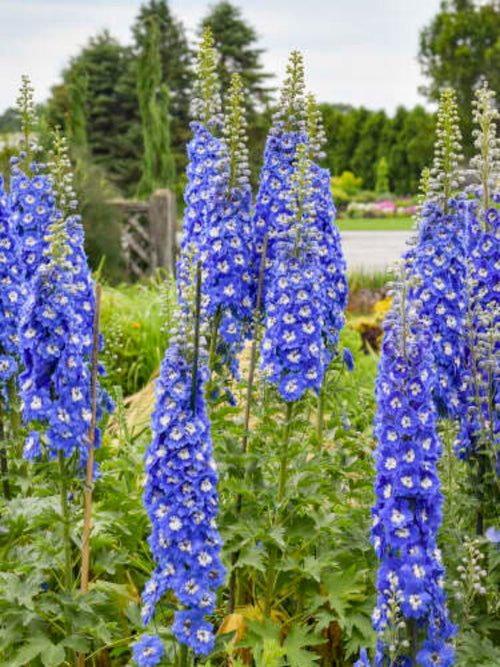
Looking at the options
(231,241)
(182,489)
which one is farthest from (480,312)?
(182,489)

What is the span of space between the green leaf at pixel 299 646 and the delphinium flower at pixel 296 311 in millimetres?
966

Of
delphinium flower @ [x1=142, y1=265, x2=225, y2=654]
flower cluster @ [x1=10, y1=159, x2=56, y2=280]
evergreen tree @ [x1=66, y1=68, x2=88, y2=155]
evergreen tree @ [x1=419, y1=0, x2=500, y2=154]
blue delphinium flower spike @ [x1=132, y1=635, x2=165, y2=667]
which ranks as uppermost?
evergreen tree @ [x1=419, y1=0, x2=500, y2=154]

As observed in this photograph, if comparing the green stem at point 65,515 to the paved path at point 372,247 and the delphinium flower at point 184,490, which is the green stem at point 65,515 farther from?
the paved path at point 372,247

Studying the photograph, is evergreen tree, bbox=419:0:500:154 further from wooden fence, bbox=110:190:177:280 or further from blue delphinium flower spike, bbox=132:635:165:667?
blue delphinium flower spike, bbox=132:635:165:667

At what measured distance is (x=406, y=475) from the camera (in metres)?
2.67

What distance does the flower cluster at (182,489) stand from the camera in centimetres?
259

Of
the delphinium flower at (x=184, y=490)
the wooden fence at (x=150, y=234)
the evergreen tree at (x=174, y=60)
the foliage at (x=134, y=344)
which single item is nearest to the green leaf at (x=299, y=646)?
the delphinium flower at (x=184, y=490)

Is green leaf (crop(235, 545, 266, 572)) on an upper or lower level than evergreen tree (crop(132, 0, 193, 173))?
lower

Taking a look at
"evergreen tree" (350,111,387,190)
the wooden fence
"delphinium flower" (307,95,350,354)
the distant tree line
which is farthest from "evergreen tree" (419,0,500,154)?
"delphinium flower" (307,95,350,354)

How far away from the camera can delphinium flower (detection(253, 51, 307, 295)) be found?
3.69m

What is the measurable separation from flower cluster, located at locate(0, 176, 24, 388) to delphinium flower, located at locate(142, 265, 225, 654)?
1338 millimetres

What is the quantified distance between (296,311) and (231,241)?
57cm

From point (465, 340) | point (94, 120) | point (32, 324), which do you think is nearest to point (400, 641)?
point (465, 340)

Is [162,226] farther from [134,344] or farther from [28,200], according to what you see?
[28,200]
